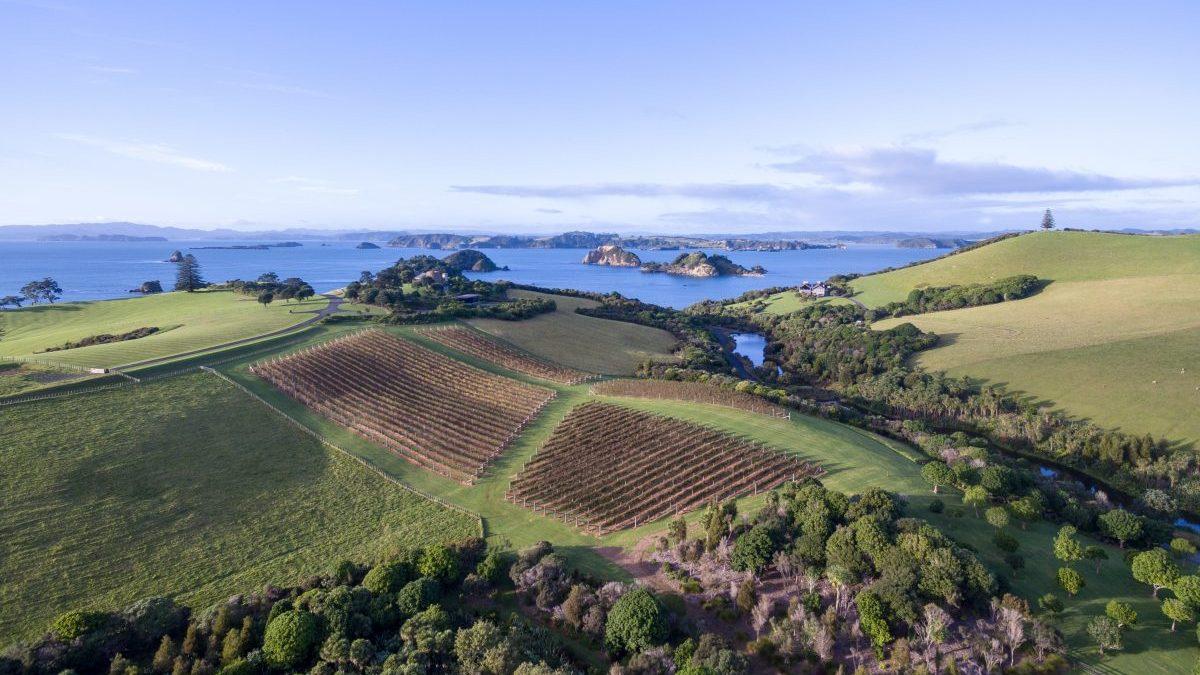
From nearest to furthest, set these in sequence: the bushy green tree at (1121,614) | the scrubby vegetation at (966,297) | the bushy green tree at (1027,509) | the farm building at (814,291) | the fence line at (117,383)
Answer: the bushy green tree at (1121,614) → the bushy green tree at (1027,509) → the fence line at (117,383) → the scrubby vegetation at (966,297) → the farm building at (814,291)

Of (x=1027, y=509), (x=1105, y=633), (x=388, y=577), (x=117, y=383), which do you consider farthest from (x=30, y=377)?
(x=1027, y=509)

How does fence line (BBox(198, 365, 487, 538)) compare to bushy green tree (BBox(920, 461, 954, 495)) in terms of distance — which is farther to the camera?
fence line (BBox(198, 365, 487, 538))

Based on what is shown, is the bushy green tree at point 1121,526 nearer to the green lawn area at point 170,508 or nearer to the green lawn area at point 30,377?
the green lawn area at point 170,508

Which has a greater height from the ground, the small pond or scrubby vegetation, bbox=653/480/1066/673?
scrubby vegetation, bbox=653/480/1066/673

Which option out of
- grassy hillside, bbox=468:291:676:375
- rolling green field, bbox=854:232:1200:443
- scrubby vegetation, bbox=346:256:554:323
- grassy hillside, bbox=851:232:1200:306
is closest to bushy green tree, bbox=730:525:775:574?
grassy hillside, bbox=468:291:676:375

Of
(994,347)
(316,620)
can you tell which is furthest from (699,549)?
(994,347)

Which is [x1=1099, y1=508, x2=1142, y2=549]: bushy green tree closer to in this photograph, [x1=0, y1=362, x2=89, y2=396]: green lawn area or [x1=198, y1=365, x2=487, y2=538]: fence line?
[x1=198, y1=365, x2=487, y2=538]: fence line

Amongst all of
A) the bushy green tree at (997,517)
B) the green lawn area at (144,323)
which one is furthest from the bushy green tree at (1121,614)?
the green lawn area at (144,323)
